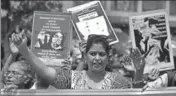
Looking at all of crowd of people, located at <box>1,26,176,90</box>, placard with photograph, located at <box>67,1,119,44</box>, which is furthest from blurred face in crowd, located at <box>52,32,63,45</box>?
crowd of people, located at <box>1,26,176,90</box>

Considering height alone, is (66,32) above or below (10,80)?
above

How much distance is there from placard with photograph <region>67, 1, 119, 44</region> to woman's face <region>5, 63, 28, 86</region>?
2.46ft

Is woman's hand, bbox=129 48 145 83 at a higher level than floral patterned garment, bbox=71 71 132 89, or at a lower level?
higher

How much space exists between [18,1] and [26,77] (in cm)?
842

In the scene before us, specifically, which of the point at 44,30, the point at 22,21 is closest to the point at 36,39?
the point at 44,30

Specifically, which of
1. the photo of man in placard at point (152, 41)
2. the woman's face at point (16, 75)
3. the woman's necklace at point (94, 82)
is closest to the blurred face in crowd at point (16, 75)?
the woman's face at point (16, 75)

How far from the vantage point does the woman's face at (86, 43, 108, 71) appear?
3820 mm

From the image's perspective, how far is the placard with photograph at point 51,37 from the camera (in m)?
4.58

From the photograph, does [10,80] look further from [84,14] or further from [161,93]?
[161,93]

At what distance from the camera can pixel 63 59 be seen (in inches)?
181

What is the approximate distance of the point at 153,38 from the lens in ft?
15.4

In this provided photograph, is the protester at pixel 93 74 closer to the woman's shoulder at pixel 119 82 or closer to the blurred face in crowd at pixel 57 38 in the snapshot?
the woman's shoulder at pixel 119 82

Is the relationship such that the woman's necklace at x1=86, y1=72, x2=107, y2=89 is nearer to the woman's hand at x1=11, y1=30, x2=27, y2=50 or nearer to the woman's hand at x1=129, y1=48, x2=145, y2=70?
the woman's hand at x1=129, y1=48, x2=145, y2=70

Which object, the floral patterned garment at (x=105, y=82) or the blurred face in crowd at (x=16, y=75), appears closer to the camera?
the floral patterned garment at (x=105, y=82)
